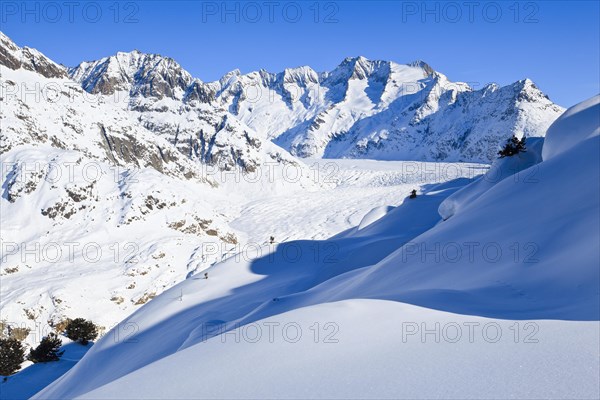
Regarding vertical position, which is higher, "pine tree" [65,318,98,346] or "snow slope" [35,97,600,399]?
"snow slope" [35,97,600,399]

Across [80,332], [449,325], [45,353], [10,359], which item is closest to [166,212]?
[80,332]

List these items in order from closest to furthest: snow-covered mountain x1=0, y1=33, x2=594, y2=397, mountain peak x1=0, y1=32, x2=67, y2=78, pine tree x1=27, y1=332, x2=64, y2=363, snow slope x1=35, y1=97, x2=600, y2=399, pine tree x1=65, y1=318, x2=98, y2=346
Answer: snow slope x1=35, y1=97, x2=600, y2=399, snow-covered mountain x1=0, y1=33, x2=594, y2=397, pine tree x1=27, y1=332, x2=64, y2=363, pine tree x1=65, y1=318, x2=98, y2=346, mountain peak x1=0, y1=32, x2=67, y2=78

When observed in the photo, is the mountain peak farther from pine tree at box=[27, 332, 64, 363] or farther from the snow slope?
the snow slope

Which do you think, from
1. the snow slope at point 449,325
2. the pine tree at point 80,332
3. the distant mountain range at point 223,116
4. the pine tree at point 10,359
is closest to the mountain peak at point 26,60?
the distant mountain range at point 223,116

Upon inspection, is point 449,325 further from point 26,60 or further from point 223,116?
point 223,116

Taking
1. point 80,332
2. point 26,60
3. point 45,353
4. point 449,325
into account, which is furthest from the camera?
point 26,60

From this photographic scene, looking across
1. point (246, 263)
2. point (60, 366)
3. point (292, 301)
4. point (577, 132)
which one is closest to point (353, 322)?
point (292, 301)

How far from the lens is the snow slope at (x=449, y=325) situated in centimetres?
281

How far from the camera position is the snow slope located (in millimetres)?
2812

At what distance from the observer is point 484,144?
491ft

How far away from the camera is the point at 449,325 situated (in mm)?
3805

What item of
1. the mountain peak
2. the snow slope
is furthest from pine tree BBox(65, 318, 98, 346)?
the mountain peak

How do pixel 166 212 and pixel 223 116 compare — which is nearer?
pixel 166 212

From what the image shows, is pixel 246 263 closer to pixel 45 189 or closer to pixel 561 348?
pixel 561 348
